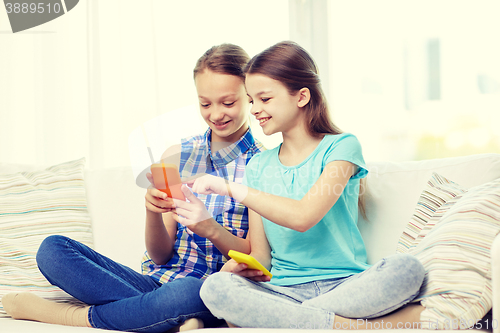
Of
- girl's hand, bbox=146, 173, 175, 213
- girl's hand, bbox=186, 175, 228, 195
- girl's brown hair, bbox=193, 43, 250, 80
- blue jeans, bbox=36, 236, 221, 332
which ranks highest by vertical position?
girl's brown hair, bbox=193, 43, 250, 80

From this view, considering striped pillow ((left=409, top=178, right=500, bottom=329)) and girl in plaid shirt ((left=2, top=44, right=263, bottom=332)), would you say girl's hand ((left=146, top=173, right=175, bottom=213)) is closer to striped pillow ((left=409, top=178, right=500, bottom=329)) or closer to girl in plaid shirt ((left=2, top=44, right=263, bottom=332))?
girl in plaid shirt ((left=2, top=44, right=263, bottom=332))

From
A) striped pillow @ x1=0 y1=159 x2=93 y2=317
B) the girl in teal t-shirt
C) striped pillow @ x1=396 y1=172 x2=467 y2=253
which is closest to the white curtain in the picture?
striped pillow @ x1=0 y1=159 x2=93 y2=317

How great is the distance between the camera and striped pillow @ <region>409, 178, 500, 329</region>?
0.76 metres

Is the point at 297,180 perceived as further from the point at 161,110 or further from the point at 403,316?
the point at 161,110

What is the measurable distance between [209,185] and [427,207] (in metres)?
0.52

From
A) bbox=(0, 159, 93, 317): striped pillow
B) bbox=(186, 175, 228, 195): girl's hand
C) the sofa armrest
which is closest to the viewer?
the sofa armrest

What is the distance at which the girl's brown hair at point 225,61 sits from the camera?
45.4 inches

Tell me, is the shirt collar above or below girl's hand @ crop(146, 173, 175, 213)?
above

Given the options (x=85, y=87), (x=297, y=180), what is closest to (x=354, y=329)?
(x=297, y=180)

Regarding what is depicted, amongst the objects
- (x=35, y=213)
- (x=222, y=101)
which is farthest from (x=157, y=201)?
(x=35, y=213)

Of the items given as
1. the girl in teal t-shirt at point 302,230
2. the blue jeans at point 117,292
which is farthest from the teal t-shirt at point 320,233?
the blue jeans at point 117,292

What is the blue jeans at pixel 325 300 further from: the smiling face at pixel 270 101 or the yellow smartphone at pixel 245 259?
the smiling face at pixel 270 101

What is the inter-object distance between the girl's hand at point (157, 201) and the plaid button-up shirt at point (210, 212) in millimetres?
140

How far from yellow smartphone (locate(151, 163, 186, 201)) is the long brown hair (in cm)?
36
